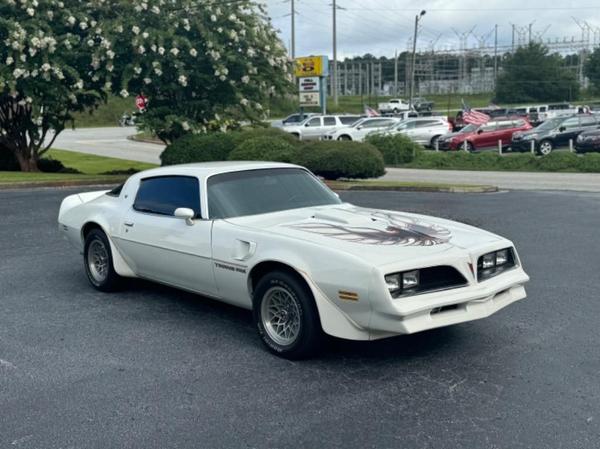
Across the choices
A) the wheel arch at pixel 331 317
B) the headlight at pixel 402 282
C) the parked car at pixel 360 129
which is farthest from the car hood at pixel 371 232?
the parked car at pixel 360 129

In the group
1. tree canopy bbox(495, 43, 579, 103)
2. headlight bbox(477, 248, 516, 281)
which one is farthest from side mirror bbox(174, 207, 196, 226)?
tree canopy bbox(495, 43, 579, 103)

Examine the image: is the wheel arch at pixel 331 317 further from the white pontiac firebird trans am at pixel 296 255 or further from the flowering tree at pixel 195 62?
the flowering tree at pixel 195 62

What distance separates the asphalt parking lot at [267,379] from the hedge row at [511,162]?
1987 cm

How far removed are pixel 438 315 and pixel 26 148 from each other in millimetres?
21949

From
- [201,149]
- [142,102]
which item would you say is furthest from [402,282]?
[142,102]

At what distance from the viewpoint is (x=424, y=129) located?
38406 millimetres

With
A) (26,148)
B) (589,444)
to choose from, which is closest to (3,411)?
(589,444)

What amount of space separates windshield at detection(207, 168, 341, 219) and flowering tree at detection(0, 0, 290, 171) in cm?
1473

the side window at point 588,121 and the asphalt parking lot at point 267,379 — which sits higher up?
the side window at point 588,121

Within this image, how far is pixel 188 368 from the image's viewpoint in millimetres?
5266

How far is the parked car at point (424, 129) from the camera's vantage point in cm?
3809

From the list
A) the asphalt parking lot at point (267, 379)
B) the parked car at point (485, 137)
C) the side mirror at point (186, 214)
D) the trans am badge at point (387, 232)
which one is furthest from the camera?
the parked car at point (485, 137)

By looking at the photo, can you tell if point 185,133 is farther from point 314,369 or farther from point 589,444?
point 589,444

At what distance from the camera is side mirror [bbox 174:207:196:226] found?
6.12 metres
